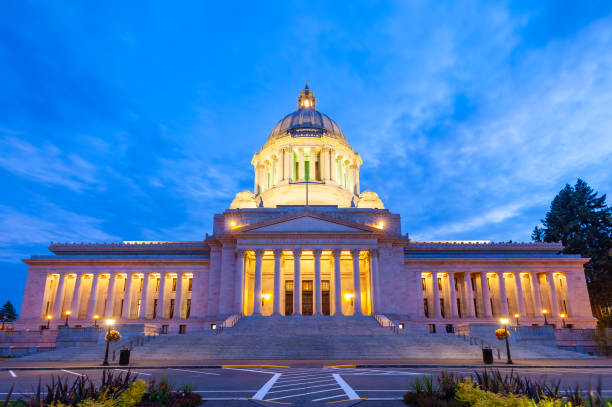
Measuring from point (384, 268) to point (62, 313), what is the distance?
46.8m

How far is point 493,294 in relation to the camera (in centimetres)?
6375

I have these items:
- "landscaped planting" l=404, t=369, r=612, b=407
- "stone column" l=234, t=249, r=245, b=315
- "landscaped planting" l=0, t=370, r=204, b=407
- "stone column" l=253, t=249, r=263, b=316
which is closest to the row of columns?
"stone column" l=253, t=249, r=263, b=316

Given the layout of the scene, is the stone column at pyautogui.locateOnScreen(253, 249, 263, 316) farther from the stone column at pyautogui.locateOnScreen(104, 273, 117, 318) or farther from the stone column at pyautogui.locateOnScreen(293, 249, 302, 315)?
the stone column at pyautogui.locateOnScreen(104, 273, 117, 318)

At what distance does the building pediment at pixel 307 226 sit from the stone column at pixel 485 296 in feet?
64.1

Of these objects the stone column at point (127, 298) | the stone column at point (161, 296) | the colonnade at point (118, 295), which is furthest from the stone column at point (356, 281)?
the stone column at point (127, 298)

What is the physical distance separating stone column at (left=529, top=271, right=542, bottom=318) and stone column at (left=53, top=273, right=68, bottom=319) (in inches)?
2698

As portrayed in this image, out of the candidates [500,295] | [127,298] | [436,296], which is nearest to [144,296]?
[127,298]

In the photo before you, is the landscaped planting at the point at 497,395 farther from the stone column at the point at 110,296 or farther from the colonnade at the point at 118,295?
the stone column at the point at 110,296

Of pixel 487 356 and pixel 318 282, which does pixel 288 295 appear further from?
pixel 487 356

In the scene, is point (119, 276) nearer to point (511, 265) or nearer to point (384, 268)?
point (384, 268)

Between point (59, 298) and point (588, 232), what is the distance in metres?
84.7

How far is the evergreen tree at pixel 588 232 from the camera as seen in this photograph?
64938 millimetres

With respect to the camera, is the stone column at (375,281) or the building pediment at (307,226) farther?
the building pediment at (307,226)

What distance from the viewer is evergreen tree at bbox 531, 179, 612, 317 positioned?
64938 millimetres
